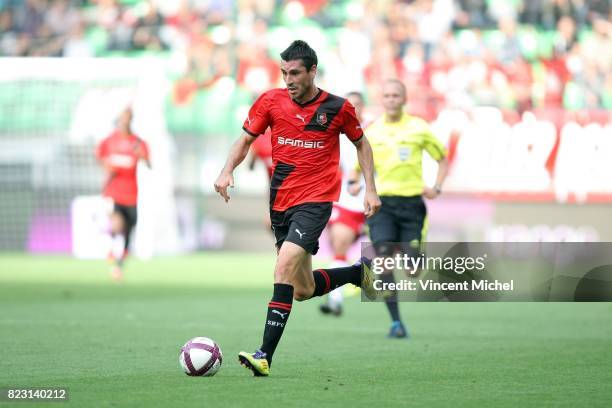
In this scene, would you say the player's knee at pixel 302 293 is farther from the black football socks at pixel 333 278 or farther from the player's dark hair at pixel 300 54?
the player's dark hair at pixel 300 54

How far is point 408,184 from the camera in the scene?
11227mm

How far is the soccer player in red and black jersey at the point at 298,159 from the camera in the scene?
25.7 ft

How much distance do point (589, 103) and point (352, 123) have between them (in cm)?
1744

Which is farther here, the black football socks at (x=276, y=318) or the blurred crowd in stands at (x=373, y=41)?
the blurred crowd in stands at (x=373, y=41)

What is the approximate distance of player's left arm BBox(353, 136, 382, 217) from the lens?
8.19 metres

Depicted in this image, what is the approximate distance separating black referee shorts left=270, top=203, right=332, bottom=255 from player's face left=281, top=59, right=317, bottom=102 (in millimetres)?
763

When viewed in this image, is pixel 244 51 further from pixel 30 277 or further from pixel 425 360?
pixel 425 360

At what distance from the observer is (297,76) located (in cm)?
782

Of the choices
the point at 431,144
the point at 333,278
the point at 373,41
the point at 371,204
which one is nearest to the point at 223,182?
the point at 371,204

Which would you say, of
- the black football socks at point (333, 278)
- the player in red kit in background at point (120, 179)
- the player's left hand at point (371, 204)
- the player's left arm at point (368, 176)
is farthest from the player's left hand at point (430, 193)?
the player in red kit in background at point (120, 179)

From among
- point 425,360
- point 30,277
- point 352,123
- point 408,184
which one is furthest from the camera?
point 30,277

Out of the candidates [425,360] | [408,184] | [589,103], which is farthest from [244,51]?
[425,360]

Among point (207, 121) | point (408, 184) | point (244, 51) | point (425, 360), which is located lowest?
point (425, 360)

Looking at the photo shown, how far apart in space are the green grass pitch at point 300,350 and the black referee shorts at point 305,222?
0.89 metres
